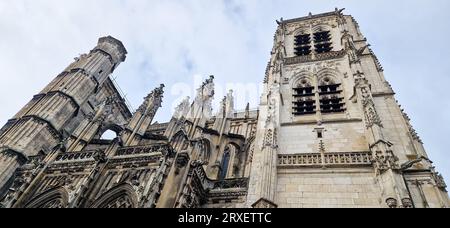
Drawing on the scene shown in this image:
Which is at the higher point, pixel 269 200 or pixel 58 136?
pixel 58 136

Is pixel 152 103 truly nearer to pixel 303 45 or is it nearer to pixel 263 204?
pixel 303 45

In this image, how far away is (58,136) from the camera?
2202 cm

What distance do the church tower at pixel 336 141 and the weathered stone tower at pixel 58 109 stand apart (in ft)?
38.8

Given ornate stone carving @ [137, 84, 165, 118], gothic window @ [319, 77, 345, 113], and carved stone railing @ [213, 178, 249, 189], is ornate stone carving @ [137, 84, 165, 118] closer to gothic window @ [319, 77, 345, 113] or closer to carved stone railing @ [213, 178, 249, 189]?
carved stone railing @ [213, 178, 249, 189]

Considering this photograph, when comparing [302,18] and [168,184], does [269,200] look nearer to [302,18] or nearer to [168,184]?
[168,184]

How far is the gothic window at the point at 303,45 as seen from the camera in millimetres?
24938

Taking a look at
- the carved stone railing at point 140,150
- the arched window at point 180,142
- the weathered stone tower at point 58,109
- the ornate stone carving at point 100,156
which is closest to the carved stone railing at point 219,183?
the arched window at point 180,142

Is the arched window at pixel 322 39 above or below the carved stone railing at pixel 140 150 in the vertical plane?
above

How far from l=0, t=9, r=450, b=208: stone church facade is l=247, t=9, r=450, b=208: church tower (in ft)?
0.17

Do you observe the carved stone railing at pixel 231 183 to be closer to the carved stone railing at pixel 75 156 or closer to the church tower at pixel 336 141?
the church tower at pixel 336 141

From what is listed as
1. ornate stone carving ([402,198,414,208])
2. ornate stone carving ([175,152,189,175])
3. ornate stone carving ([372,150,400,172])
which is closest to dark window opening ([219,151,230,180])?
ornate stone carving ([175,152,189,175])

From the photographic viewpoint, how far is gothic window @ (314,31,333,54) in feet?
80.8
